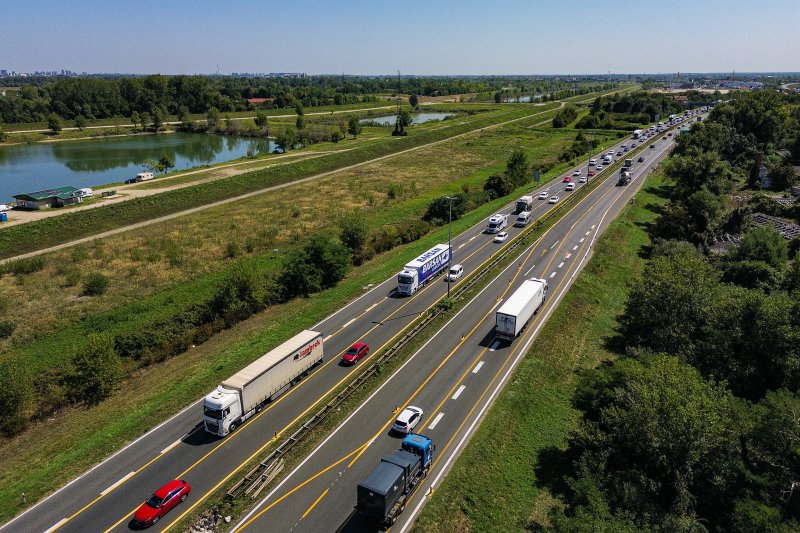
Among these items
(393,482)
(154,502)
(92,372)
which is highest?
(393,482)

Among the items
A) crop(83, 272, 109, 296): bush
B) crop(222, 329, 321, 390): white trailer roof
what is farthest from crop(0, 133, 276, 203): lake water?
crop(222, 329, 321, 390): white trailer roof

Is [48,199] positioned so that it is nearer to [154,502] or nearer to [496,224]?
[496,224]

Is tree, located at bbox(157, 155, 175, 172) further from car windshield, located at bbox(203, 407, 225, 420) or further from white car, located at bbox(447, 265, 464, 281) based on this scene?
car windshield, located at bbox(203, 407, 225, 420)

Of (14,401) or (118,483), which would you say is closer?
(118,483)

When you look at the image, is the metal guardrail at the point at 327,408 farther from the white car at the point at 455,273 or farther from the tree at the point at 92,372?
the tree at the point at 92,372

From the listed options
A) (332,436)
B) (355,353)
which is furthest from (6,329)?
(332,436)

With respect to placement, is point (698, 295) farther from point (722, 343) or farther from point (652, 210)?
point (652, 210)

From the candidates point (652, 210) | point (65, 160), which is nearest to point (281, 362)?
point (652, 210)
